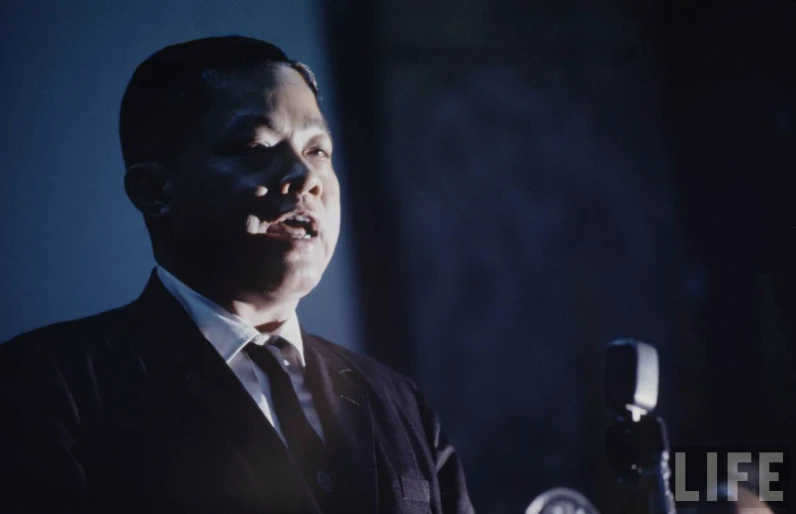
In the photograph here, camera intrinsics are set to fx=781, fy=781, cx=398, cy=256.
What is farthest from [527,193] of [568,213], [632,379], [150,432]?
[150,432]

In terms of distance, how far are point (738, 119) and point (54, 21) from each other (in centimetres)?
164

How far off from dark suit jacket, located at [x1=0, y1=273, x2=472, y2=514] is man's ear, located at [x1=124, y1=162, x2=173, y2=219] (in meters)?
0.10

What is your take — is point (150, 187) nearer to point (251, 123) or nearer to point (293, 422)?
point (251, 123)

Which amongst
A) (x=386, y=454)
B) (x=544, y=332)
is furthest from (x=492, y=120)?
(x=386, y=454)

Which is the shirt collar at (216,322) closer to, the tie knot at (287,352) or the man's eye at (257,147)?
the tie knot at (287,352)

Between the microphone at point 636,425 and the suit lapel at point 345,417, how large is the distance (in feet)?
1.28

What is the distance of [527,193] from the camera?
183cm

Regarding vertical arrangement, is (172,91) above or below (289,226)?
above

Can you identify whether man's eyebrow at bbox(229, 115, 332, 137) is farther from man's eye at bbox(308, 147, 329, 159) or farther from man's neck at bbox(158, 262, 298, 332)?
man's neck at bbox(158, 262, 298, 332)

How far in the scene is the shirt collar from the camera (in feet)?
3.69

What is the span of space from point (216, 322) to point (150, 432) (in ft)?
0.61

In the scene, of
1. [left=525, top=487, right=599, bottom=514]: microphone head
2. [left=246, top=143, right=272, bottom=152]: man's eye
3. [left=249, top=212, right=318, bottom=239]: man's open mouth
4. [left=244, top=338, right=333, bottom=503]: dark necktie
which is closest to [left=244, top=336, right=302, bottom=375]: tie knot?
[left=244, top=338, right=333, bottom=503]: dark necktie

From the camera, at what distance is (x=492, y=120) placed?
5.96ft

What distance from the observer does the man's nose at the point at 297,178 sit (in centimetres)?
113
